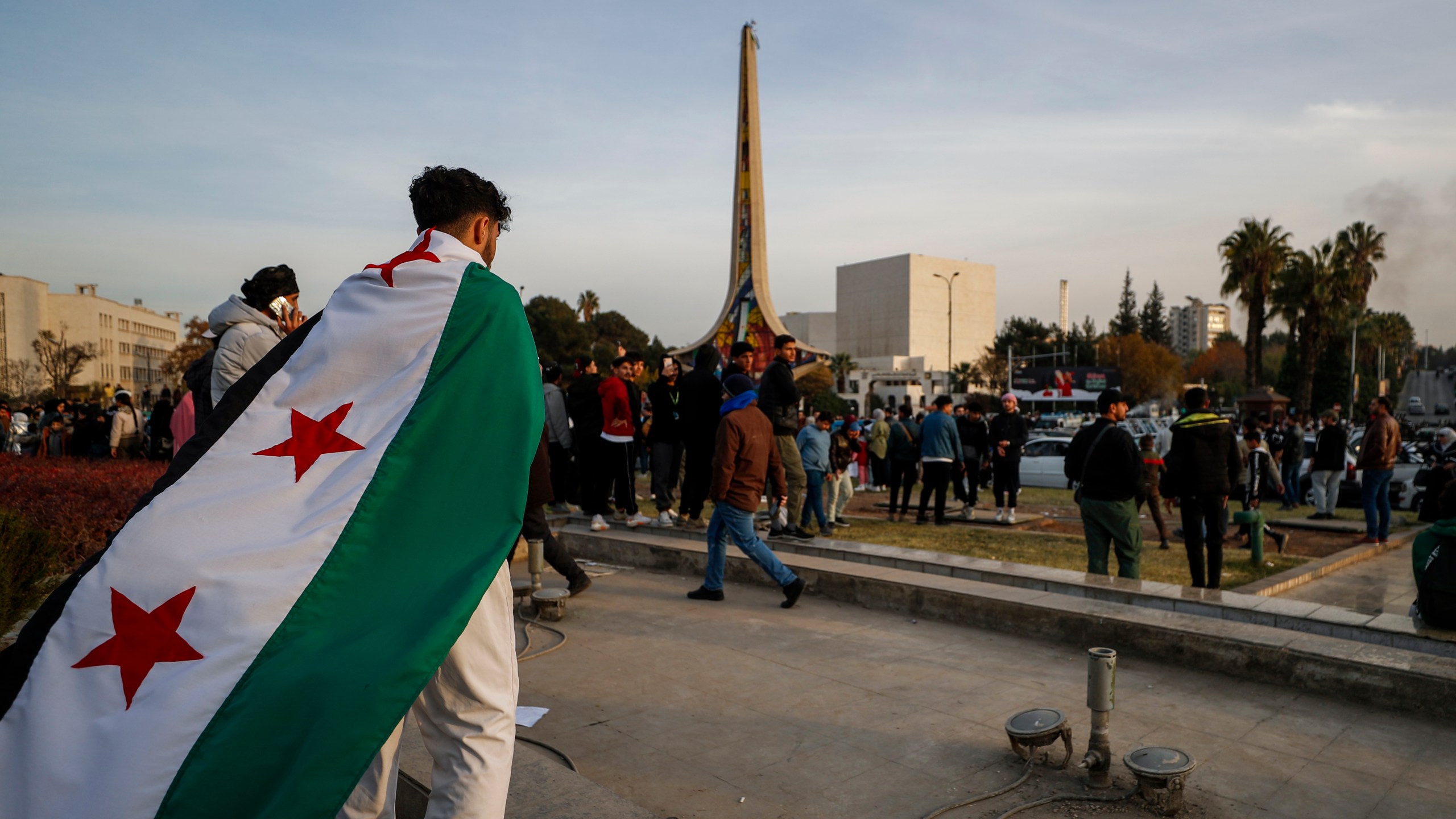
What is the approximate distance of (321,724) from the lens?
2.04 metres

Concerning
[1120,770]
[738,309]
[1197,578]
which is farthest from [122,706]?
[738,309]

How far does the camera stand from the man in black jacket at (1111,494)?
7.37 m

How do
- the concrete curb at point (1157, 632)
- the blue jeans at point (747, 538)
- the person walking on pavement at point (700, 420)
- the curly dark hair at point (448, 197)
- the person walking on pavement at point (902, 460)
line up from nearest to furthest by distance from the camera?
the curly dark hair at point (448, 197) → the concrete curb at point (1157, 632) → the blue jeans at point (747, 538) → the person walking on pavement at point (700, 420) → the person walking on pavement at point (902, 460)

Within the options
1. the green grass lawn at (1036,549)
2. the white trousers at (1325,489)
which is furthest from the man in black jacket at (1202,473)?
the white trousers at (1325,489)

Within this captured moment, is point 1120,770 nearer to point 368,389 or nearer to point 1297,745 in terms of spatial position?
point 1297,745

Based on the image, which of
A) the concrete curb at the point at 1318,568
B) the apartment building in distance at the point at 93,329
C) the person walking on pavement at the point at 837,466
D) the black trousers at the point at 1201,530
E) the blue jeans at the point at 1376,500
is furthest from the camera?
the apartment building in distance at the point at 93,329

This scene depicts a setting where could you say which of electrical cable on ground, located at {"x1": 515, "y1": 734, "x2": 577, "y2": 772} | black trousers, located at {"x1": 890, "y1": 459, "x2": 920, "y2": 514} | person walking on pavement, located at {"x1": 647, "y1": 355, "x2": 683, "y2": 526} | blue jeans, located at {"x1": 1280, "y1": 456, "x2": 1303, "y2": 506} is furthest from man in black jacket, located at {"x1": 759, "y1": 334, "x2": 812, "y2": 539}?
blue jeans, located at {"x1": 1280, "y1": 456, "x2": 1303, "y2": 506}

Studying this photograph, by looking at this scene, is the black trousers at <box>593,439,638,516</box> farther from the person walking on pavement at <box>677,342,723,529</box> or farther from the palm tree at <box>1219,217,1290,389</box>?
the palm tree at <box>1219,217,1290,389</box>

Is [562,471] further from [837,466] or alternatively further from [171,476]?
[171,476]

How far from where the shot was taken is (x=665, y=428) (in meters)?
10.9

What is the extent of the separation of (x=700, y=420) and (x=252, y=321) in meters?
6.06

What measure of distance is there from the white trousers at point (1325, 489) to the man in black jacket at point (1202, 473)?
292 inches

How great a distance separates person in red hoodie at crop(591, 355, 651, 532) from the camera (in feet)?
33.4

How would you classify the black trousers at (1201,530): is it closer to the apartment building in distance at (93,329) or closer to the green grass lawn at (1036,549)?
the green grass lawn at (1036,549)
